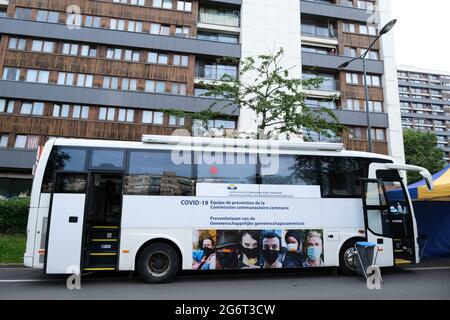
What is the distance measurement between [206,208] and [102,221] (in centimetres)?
260

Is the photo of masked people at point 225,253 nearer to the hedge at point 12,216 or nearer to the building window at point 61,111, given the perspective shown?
the hedge at point 12,216

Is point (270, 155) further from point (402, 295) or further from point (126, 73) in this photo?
point (126, 73)

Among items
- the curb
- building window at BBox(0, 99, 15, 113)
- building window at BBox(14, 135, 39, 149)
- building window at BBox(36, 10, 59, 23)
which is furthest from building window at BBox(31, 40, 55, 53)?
the curb

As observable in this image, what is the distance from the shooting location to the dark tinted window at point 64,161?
7.56m

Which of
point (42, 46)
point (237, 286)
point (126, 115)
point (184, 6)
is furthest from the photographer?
point (184, 6)

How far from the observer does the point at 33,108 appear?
27.6 metres

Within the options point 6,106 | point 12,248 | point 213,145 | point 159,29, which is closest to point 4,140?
point 6,106

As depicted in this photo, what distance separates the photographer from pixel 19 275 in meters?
8.64

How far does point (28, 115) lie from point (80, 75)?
5.76 meters

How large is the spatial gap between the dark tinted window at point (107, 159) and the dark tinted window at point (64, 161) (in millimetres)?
251

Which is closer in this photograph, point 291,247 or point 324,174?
point 291,247

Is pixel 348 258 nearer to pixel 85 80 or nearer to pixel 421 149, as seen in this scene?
pixel 85 80

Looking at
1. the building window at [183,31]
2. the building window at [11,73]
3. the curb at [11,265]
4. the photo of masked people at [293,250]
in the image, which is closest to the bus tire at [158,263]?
the photo of masked people at [293,250]

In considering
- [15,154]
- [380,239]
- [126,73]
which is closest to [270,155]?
[380,239]
